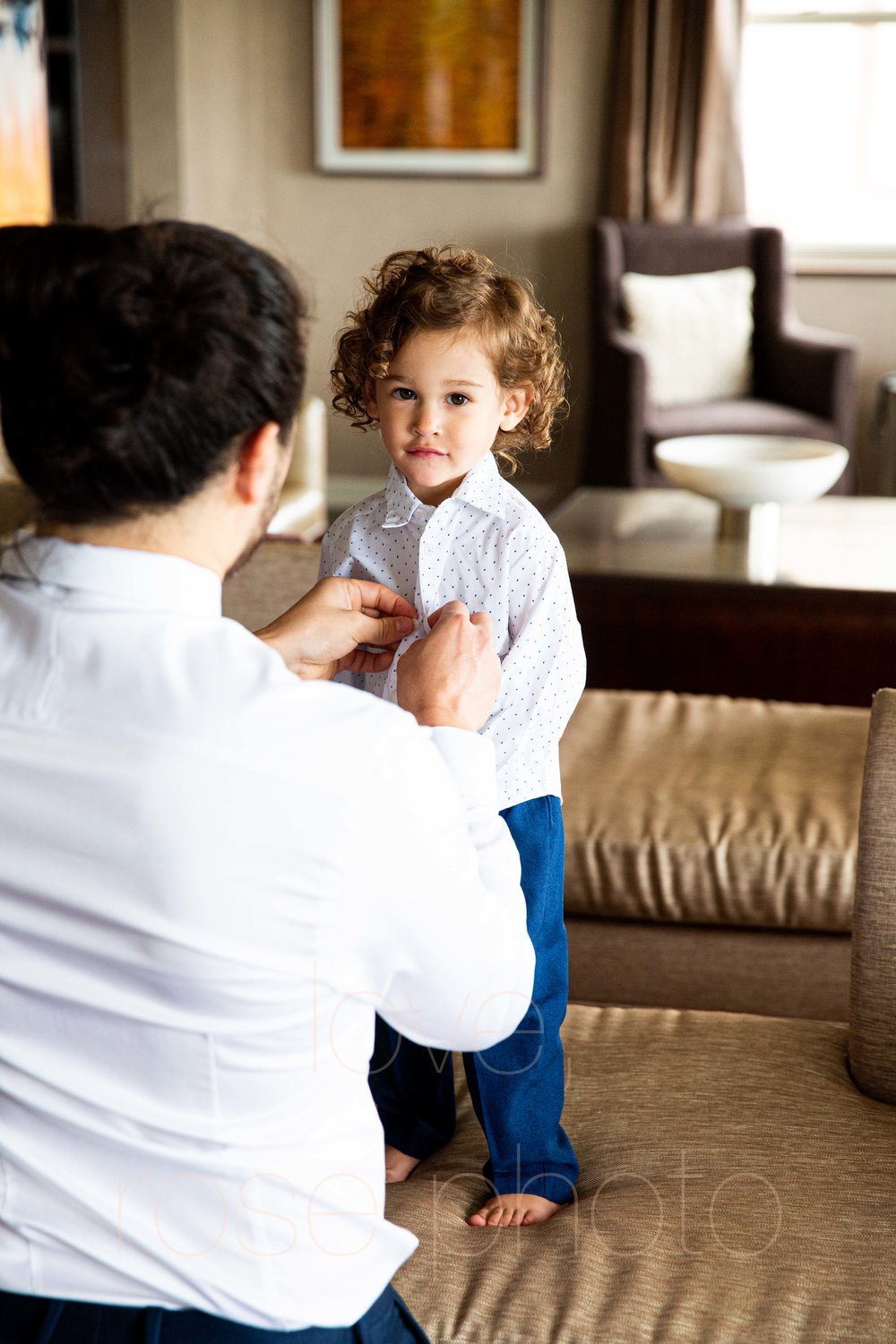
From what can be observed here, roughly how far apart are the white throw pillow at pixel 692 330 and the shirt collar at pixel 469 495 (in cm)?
416

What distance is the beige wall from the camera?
18.8 feet

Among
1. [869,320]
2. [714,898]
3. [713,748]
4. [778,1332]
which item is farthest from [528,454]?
[778,1332]

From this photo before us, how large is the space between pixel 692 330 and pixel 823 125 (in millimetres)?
1277

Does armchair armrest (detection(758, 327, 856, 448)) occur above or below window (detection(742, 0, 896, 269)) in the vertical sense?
below

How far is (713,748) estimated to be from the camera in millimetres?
2305

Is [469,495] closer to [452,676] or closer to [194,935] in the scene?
[452,676]

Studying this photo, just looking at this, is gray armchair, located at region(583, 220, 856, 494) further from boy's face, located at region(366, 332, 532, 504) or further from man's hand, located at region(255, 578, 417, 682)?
man's hand, located at region(255, 578, 417, 682)

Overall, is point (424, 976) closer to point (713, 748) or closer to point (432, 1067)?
point (432, 1067)

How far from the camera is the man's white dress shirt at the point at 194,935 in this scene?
2.42 feet

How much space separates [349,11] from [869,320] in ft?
8.40

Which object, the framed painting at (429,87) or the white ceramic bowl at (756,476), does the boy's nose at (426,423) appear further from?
the framed painting at (429,87)

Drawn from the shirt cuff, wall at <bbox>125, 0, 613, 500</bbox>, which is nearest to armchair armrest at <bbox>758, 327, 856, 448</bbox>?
wall at <bbox>125, 0, 613, 500</bbox>

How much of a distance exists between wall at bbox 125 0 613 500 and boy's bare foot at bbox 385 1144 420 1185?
4672 mm

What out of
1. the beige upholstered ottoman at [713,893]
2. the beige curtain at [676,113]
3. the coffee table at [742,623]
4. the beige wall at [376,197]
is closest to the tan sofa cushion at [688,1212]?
the beige upholstered ottoman at [713,893]
